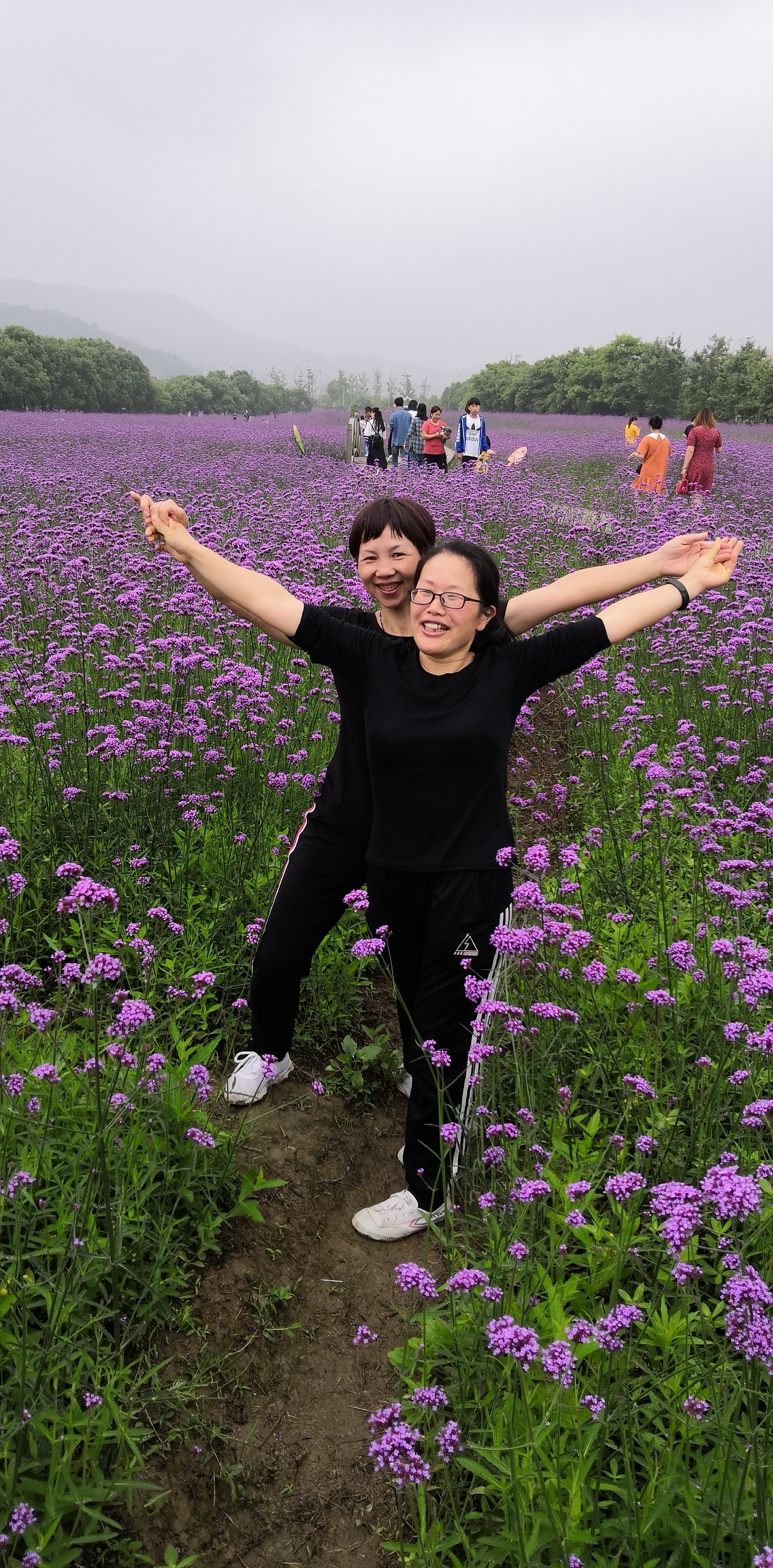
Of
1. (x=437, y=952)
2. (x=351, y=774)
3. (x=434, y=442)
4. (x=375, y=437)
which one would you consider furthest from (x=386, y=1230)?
(x=375, y=437)

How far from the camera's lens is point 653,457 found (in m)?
13.2

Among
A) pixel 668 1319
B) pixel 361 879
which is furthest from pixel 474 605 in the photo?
pixel 668 1319

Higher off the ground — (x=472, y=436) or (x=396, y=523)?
(x=472, y=436)

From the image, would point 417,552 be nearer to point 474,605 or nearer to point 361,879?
point 474,605

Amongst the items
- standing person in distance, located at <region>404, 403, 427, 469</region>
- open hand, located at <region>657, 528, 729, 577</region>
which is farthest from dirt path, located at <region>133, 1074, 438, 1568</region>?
standing person in distance, located at <region>404, 403, 427, 469</region>

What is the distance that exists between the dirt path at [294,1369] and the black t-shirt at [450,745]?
82 cm

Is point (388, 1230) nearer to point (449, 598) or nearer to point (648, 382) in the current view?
point (449, 598)

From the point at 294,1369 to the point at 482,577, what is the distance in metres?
2.06

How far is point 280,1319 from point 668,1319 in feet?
3.30

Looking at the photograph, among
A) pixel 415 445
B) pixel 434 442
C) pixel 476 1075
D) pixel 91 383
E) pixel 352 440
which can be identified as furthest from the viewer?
pixel 91 383

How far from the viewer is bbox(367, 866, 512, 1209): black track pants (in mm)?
2434

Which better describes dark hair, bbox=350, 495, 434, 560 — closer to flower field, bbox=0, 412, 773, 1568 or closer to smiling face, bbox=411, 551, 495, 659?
smiling face, bbox=411, 551, 495, 659

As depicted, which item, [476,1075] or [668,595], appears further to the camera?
[668,595]

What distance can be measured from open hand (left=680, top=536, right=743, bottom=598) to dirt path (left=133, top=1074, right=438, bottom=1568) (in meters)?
1.84
